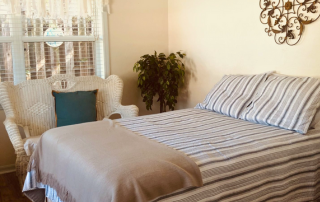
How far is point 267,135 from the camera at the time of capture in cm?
219

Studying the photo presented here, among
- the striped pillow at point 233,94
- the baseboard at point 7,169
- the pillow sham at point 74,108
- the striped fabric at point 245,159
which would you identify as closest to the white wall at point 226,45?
the striped pillow at point 233,94

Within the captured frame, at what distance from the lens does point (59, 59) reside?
3488 millimetres

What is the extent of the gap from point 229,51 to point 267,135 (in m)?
1.28

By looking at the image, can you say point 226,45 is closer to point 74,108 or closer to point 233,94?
point 233,94

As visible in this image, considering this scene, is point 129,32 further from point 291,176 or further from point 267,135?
point 291,176

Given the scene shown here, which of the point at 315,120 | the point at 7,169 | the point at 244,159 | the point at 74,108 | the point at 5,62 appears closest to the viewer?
the point at 244,159

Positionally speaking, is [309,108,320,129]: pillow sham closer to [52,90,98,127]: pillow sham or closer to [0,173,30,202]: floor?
[52,90,98,127]: pillow sham

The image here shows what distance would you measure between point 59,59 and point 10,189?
1372 mm

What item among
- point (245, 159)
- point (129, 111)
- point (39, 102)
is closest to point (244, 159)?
point (245, 159)

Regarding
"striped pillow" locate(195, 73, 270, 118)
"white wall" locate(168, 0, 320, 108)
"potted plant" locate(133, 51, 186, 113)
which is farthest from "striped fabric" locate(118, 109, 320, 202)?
"potted plant" locate(133, 51, 186, 113)

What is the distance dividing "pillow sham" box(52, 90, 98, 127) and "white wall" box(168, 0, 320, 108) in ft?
4.02

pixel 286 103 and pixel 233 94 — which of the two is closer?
pixel 286 103

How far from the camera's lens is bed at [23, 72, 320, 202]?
1.78 metres

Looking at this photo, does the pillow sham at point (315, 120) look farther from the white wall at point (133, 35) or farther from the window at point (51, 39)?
the window at point (51, 39)
